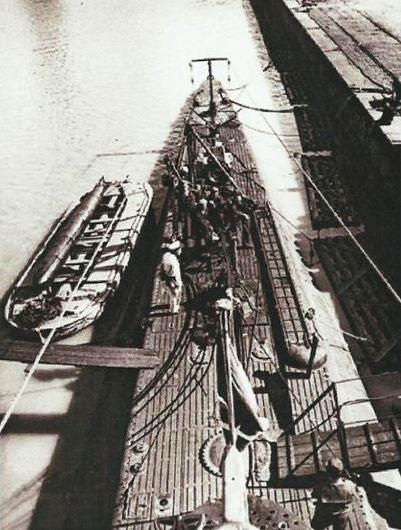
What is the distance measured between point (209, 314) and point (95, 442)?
5.52 m

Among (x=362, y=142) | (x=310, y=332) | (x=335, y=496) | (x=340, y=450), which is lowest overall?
(x=335, y=496)

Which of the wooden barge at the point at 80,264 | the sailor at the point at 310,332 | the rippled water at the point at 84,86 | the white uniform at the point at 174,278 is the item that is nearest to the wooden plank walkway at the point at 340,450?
the sailor at the point at 310,332

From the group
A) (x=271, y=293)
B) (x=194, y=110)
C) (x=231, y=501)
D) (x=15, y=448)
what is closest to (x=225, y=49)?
(x=194, y=110)

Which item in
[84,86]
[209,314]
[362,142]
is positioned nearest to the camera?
[209,314]

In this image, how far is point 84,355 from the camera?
1498 centimetres

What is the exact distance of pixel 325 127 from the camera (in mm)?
34688

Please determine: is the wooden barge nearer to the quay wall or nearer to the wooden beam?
the wooden beam

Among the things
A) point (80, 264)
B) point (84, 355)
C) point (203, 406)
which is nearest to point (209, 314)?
point (203, 406)

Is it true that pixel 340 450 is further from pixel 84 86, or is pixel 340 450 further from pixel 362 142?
pixel 84 86

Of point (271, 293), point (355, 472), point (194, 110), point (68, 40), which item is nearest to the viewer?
point (355, 472)

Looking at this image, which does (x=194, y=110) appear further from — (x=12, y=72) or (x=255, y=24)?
(x=255, y=24)

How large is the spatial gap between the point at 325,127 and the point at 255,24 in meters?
39.2

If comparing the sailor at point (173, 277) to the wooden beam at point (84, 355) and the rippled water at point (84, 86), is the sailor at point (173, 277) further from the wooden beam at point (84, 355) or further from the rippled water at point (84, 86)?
the rippled water at point (84, 86)

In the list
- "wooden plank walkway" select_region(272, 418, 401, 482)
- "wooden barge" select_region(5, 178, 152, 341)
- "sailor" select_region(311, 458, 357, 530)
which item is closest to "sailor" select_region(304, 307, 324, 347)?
"wooden plank walkway" select_region(272, 418, 401, 482)
